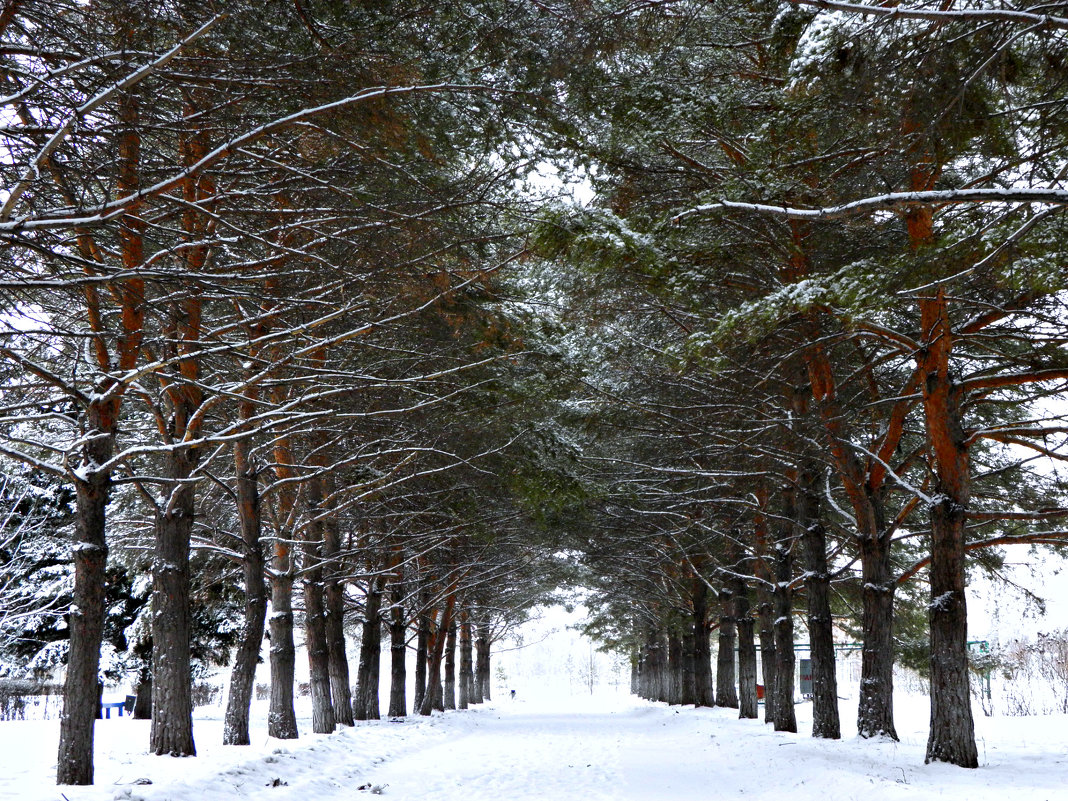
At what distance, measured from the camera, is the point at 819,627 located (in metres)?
15.5

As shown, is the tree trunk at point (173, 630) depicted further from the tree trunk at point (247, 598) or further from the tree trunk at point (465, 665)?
the tree trunk at point (465, 665)

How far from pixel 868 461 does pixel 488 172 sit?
864 cm

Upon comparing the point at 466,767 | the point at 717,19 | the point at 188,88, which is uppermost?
the point at 717,19

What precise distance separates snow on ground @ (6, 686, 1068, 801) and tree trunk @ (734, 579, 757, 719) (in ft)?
9.59

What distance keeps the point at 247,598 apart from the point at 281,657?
80.8 inches

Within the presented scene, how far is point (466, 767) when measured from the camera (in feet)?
46.2

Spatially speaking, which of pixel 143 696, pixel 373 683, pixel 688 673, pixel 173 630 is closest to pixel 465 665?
pixel 688 673

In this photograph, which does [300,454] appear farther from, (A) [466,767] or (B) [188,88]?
(B) [188,88]

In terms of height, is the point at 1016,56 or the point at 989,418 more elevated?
the point at 1016,56

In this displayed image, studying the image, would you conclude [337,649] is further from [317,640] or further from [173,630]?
[173,630]

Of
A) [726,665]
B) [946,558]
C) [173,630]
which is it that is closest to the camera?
[946,558]

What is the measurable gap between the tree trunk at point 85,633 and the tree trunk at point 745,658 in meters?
16.5

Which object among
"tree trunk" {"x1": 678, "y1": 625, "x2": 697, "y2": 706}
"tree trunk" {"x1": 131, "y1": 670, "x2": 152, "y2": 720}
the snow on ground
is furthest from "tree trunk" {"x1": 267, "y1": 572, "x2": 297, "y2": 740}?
"tree trunk" {"x1": 678, "y1": 625, "x2": 697, "y2": 706}

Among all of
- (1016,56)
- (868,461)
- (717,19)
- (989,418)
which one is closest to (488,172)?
(717,19)
